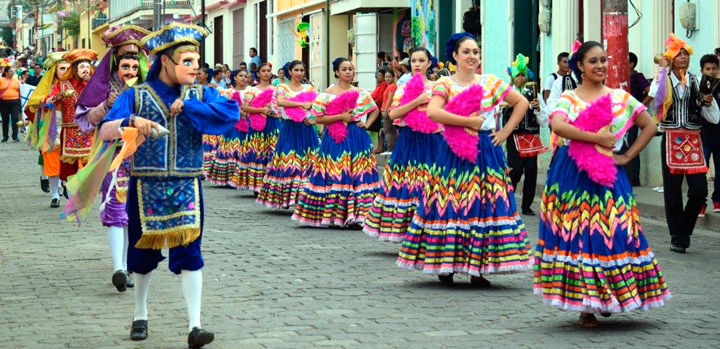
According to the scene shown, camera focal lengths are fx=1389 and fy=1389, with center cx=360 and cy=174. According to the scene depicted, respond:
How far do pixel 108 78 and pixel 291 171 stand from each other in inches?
261

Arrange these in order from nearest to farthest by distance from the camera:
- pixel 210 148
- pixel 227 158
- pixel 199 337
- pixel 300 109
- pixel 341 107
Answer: pixel 199 337 < pixel 341 107 < pixel 300 109 < pixel 227 158 < pixel 210 148

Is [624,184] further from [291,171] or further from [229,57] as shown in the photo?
[229,57]

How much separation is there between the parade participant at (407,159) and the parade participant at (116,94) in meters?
2.55

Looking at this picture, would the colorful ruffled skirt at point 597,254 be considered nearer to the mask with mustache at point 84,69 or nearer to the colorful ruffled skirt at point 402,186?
the colorful ruffled skirt at point 402,186

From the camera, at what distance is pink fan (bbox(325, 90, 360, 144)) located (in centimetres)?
1415

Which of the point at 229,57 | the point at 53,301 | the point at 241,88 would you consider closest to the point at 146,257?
the point at 53,301

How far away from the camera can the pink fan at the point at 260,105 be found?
1809 centimetres

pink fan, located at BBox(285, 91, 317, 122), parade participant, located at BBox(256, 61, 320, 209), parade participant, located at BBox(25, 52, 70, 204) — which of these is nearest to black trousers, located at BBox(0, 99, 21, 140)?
parade participant, located at BBox(25, 52, 70, 204)

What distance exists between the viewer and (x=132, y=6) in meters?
67.7

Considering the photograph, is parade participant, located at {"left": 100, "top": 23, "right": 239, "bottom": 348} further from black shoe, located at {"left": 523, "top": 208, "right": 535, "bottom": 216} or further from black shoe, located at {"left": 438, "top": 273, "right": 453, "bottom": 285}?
black shoe, located at {"left": 523, "top": 208, "right": 535, "bottom": 216}

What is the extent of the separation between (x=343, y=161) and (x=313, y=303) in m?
5.26

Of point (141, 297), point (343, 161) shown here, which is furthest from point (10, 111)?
point (141, 297)

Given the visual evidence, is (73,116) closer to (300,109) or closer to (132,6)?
(300,109)

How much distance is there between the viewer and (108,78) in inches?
385
